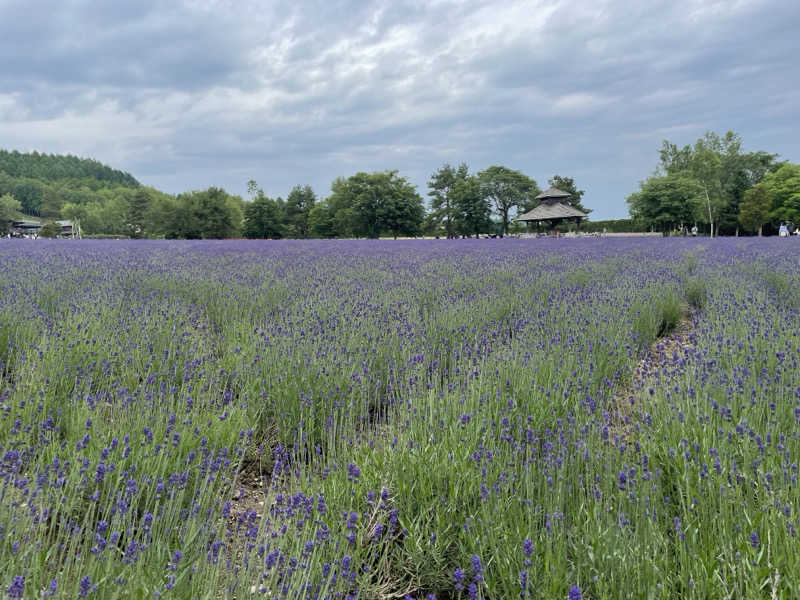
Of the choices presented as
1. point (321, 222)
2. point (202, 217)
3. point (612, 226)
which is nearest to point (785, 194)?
point (612, 226)

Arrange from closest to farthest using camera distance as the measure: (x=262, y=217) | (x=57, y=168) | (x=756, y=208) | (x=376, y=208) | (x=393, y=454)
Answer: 1. (x=393, y=454)
2. (x=756, y=208)
3. (x=376, y=208)
4. (x=262, y=217)
5. (x=57, y=168)

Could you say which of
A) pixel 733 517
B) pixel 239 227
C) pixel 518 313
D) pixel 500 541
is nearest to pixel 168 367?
pixel 500 541

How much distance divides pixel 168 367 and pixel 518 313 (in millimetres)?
3504

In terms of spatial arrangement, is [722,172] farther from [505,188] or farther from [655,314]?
[655,314]

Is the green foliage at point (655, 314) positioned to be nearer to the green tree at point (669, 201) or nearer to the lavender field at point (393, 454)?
the lavender field at point (393, 454)

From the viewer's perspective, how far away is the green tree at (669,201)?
133 ft

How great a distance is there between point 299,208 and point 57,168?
349 ft

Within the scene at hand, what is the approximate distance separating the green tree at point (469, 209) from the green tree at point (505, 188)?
4537 millimetres

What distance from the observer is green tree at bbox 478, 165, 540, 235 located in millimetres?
54531

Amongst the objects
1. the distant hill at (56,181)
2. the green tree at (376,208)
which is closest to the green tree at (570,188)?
the green tree at (376,208)

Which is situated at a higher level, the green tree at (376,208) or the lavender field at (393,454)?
the green tree at (376,208)

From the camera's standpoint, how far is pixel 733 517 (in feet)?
4.90

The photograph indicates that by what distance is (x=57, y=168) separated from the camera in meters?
126

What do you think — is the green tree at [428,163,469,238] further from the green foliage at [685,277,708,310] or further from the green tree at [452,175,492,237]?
the green foliage at [685,277,708,310]
